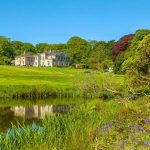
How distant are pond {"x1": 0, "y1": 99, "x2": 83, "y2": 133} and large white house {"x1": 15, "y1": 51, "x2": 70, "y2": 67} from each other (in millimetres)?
112548

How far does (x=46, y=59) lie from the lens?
162000mm

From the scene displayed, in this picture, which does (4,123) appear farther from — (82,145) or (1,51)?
(1,51)

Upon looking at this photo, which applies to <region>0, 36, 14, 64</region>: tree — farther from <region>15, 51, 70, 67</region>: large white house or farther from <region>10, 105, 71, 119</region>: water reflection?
<region>10, 105, 71, 119</region>: water reflection

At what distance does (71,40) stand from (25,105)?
133 m

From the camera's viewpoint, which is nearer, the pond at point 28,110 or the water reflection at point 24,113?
the water reflection at point 24,113

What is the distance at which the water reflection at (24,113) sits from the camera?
87.4ft

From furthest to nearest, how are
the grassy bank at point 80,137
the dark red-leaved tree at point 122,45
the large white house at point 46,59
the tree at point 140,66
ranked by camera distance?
the large white house at point 46,59
the dark red-leaved tree at point 122,45
the tree at point 140,66
the grassy bank at point 80,137

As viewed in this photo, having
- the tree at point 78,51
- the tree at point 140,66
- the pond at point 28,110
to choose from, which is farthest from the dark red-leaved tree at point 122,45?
the tree at point 140,66

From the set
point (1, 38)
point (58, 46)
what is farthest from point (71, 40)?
point (1, 38)

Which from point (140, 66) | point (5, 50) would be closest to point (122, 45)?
point (5, 50)

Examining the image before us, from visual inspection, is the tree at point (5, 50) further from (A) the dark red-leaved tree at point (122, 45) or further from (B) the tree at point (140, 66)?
(B) the tree at point (140, 66)

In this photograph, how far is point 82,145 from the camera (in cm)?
1045

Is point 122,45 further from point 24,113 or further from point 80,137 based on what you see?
point 80,137

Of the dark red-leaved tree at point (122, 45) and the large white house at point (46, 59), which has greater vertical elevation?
the dark red-leaved tree at point (122, 45)
